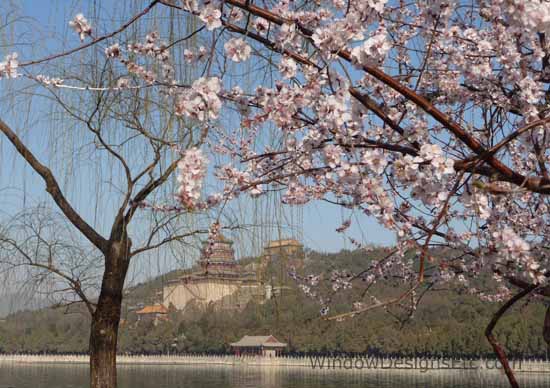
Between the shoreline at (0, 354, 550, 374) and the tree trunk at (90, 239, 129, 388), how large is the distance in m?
29.7

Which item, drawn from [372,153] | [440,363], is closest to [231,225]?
[372,153]

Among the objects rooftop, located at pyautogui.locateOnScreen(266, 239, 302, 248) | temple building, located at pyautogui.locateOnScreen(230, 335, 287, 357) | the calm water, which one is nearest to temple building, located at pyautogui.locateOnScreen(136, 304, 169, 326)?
rooftop, located at pyautogui.locateOnScreen(266, 239, 302, 248)

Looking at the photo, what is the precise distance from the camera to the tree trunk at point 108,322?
3.72m

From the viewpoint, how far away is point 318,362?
49812mm

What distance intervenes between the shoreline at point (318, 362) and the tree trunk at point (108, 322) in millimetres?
29651

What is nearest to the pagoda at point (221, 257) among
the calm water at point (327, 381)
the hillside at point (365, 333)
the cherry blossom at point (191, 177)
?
the cherry blossom at point (191, 177)

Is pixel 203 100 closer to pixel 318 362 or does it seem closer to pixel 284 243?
pixel 284 243

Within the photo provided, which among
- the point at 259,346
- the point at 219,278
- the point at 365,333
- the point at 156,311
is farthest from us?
the point at 259,346

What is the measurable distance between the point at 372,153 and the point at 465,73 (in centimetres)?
82

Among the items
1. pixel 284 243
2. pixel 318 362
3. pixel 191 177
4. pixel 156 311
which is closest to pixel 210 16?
pixel 191 177

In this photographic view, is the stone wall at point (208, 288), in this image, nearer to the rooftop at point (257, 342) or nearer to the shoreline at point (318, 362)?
the shoreline at point (318, 362)

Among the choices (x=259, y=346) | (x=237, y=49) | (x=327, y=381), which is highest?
(x=237, y=49)

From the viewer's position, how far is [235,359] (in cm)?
5316

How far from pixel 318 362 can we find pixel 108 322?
47.6 meters
